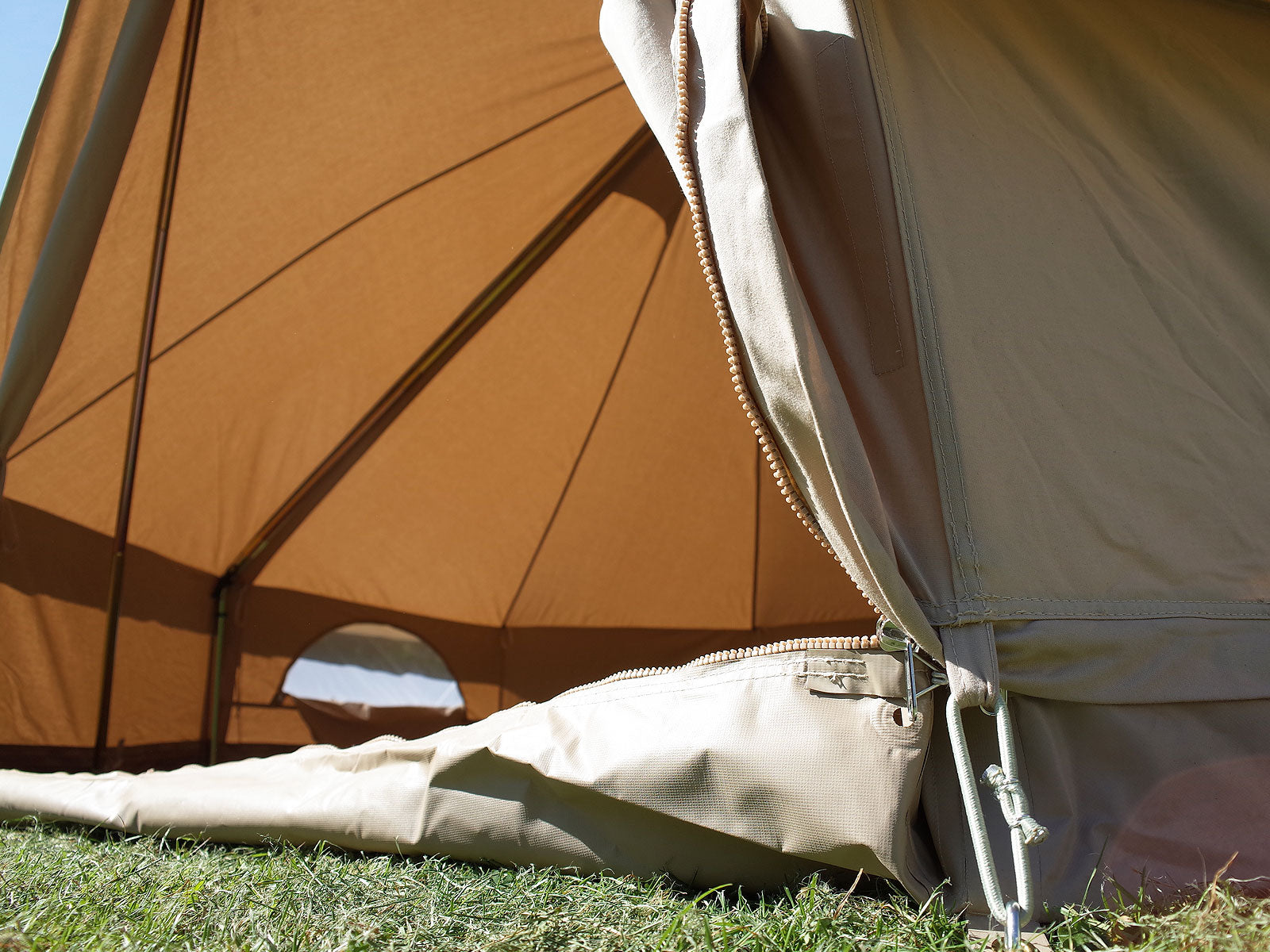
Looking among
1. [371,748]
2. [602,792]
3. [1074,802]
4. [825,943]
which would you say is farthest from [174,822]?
[1074,802]

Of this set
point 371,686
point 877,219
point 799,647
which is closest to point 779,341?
point 877,219

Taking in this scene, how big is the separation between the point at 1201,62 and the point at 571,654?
78.7 inches

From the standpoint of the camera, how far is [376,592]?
8.21ft

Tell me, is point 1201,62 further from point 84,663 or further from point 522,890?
point 84,663

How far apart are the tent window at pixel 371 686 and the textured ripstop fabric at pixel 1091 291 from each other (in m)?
1.89

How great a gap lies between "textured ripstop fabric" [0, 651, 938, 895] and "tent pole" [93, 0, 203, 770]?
0.74 metres

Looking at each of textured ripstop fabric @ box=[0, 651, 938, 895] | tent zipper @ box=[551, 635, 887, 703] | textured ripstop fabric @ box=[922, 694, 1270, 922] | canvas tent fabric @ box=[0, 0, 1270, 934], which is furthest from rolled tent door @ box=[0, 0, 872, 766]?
textured ripstop fabric @ box=[922, 694, 1270, 922]

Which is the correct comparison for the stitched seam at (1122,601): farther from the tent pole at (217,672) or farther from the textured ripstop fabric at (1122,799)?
the tent pole at (217,672)

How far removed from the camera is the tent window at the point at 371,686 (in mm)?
2391

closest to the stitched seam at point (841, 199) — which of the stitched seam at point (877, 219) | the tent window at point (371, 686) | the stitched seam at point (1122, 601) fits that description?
the stitched seam at point (877, 219)

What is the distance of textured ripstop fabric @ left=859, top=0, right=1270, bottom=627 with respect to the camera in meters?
0.91

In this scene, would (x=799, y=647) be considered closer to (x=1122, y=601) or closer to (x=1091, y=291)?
(x=1122, y=601)

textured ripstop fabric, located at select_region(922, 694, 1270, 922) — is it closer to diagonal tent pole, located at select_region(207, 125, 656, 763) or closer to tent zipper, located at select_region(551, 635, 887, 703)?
tent zipper, located at select_region(551, 635, 887, 703)

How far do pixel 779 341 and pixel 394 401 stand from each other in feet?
5.68
